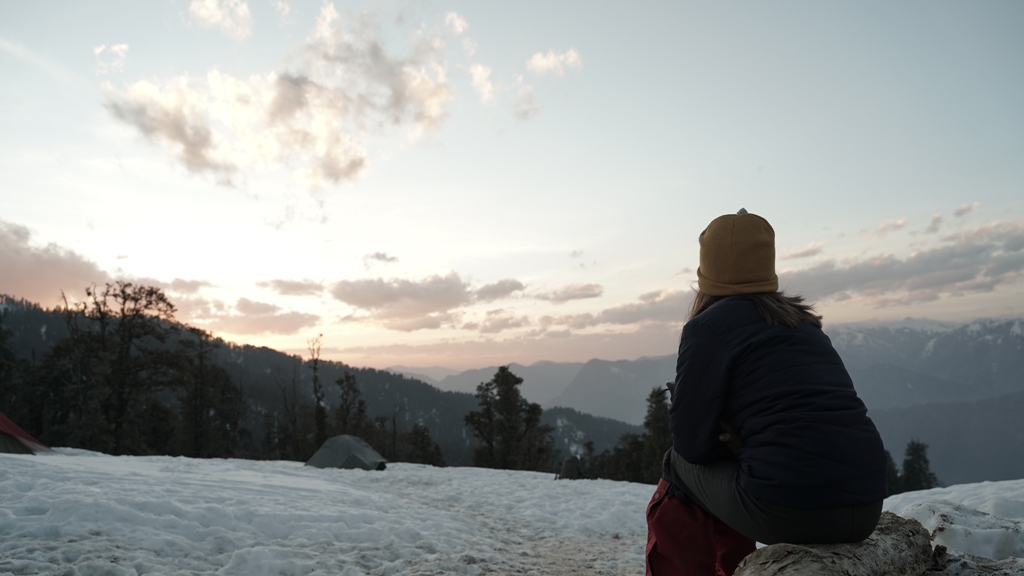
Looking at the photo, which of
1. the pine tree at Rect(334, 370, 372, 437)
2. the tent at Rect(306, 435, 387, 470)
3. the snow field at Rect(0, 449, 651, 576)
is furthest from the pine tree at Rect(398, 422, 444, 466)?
the snow field at Rect(0, 449, 651, 576)

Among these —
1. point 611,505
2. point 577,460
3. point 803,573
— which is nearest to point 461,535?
point 611,505

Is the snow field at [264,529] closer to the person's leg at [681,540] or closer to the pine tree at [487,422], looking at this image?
the person's leg at [681,540]

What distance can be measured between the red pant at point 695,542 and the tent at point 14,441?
17664mm

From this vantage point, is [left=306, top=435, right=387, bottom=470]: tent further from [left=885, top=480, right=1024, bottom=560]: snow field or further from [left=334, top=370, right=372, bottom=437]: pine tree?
[left=334, top=370, right=372, bottom=437]: pine tree

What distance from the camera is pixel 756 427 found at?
2361 millimetres

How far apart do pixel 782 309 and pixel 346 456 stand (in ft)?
55.0

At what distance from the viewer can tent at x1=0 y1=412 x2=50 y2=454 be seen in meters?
13.4

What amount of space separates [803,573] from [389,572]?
173 inches

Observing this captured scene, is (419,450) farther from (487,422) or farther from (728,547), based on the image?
(728,547)

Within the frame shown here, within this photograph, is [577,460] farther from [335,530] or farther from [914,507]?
[914,507]

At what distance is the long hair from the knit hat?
0.06 m

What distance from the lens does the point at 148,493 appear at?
6656 mm

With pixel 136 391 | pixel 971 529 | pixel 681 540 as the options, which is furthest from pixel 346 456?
pixel 136 391

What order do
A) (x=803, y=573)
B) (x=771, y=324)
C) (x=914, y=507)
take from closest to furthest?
1. (x=803, y=573)
2. (x=771, y=324)
3. (x=914, y=507)
